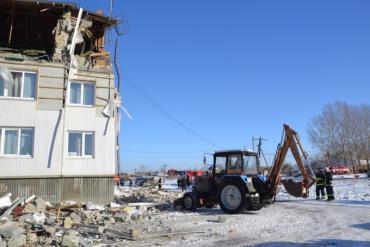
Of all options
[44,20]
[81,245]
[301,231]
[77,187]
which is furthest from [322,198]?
[44,20]

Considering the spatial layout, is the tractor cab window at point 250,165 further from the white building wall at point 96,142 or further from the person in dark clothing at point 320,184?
the white building wall at point 96,142

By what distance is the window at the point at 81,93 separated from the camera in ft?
70.7

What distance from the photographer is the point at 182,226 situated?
14.1m

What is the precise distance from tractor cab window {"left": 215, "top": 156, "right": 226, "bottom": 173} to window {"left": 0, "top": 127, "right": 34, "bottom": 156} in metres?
8.68

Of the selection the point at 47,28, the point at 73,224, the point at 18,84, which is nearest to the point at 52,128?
the point at 18,84

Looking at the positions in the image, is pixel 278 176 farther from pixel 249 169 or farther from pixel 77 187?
pixel 77 187

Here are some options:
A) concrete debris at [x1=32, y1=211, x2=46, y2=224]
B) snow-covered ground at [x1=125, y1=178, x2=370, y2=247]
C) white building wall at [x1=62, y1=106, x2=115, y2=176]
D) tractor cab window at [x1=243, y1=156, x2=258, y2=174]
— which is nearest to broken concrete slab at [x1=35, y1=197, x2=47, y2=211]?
concrete debris at [x1=32, y1=211, x2=46, y2=224]

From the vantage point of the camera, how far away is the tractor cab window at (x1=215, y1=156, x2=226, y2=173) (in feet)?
58.1

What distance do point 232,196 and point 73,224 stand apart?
6009 millimetres

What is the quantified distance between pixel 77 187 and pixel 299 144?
410 inches

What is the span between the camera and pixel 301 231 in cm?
1199

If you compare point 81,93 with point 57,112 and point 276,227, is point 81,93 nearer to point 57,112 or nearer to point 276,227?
point 57,112

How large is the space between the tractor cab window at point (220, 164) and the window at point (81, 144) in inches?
265

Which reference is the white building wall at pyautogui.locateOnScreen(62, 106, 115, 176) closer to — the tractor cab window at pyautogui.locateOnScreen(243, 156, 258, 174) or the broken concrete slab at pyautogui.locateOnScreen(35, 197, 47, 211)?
the broken concrete slab at pyautogui.locateOnScreen(35, 197, 47, 211)
